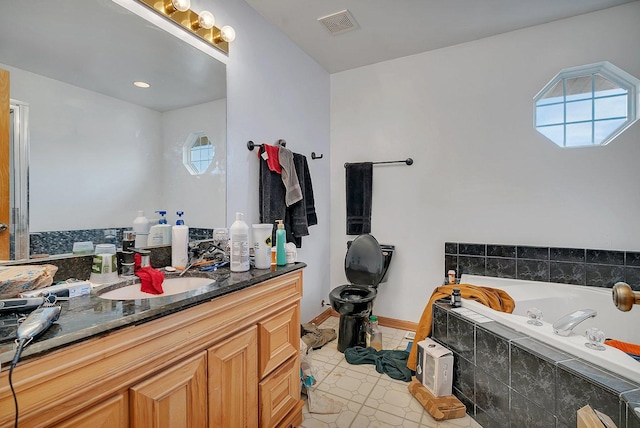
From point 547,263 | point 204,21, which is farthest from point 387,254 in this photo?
point 204,21

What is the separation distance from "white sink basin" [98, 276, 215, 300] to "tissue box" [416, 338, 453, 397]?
4.31 ft

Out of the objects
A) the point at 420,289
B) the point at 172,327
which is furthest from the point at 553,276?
the point at 172,327

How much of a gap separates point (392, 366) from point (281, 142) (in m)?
Answer: 1.83

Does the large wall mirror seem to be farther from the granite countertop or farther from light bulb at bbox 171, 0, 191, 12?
the granite countertop

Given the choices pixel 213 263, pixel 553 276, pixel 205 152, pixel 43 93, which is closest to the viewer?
pixel 43 93

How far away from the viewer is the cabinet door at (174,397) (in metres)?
0.85

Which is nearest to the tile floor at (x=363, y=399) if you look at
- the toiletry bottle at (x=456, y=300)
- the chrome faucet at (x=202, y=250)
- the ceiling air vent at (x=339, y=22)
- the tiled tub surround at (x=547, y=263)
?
the toiletry bottle at (x=456, y=300)

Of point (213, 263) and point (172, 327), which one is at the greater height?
point (213, 263)

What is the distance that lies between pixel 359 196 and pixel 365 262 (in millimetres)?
747

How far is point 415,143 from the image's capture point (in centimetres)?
281

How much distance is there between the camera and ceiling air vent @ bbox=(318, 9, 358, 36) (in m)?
2.21

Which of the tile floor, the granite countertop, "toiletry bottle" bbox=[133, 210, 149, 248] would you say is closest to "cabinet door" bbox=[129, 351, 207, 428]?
the granite countertop

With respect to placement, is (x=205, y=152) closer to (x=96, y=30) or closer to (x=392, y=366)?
(x=96, y=30)

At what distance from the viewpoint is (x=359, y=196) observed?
9.79 ft
